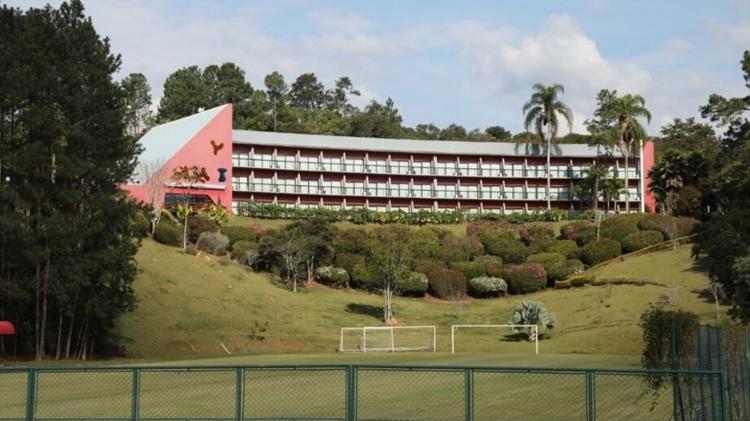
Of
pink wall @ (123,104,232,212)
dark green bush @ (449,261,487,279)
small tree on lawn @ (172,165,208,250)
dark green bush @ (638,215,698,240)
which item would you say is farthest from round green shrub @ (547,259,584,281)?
pink wall @ (123,104,232,212)

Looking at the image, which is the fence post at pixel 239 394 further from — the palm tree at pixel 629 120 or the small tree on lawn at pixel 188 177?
the palm tree at pixel 629 120

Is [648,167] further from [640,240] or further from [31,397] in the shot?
[31,397]

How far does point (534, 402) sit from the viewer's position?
23.1 m

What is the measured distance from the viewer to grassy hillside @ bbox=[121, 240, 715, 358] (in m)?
49.7

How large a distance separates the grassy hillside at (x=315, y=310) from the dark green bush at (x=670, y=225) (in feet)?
12.6

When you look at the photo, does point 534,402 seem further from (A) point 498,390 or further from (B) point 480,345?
(B) point 480,345

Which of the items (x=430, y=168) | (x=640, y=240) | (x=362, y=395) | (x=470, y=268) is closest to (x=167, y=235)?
(x=470, y=268)

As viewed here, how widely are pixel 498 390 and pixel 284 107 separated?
10744 cm

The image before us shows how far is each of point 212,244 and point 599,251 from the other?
1086 inches

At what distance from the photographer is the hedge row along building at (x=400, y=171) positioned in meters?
88.4

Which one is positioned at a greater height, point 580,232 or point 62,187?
point 62,187

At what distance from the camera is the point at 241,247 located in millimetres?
70500

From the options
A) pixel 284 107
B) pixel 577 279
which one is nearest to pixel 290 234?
pixel 577 279

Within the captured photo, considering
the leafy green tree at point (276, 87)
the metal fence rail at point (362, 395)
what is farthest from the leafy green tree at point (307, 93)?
the metal fence rail at point (362, 395)
